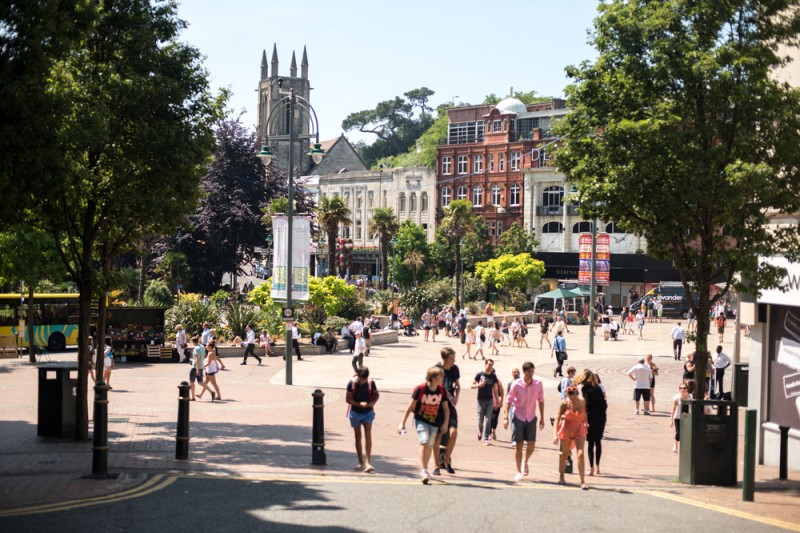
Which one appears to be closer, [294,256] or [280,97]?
[294,256]

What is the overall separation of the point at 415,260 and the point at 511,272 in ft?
52.2

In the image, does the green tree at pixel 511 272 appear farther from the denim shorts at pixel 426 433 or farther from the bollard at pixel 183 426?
the denim shorts at pixel 426 433

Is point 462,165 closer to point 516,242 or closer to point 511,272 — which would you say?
point 516,242

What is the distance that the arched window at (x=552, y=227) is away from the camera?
258 ft

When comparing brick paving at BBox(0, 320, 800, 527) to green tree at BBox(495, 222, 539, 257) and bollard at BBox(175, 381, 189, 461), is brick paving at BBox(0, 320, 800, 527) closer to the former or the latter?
bollard at BBox(175, 381, 189, 461)

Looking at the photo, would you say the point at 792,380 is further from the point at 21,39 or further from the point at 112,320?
the point at 112,320

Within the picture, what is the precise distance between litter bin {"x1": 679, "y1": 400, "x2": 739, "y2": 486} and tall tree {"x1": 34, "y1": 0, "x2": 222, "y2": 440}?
8.91 meters

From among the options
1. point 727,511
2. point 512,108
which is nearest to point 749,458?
point 727,511

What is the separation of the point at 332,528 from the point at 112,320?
83.8ft

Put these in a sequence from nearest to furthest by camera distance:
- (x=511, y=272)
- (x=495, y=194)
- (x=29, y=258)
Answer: (x=29, y=258)
(x=511, y=272)
(x=495, y=194)

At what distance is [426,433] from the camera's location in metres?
12.1

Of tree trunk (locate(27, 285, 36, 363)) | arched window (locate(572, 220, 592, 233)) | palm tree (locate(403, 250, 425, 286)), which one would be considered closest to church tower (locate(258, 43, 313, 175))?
palm tree (locate(403, 250, 425, 286))

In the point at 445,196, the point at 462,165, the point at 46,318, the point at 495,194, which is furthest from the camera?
the point at 445,196

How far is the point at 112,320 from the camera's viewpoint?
33125 mm
